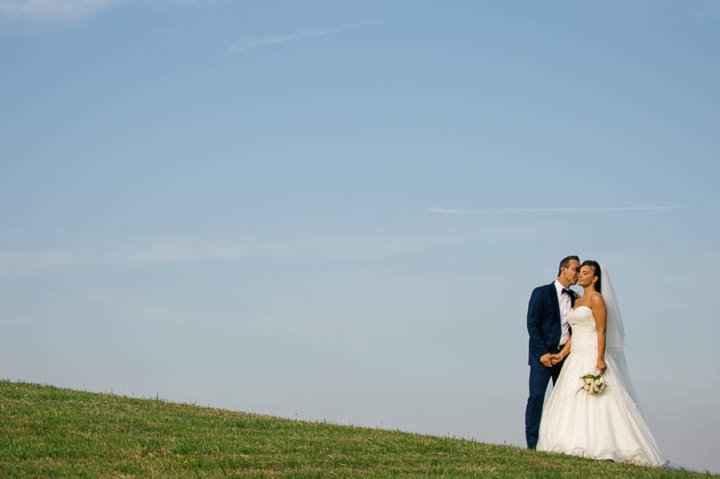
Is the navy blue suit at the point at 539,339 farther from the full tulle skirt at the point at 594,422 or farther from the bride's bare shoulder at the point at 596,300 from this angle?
the bride's bare shoulder at the point at 596,300

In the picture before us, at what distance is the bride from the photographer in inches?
735

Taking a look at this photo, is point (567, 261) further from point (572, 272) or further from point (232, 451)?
point (232, 451)

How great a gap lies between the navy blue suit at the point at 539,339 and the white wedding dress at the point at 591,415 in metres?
0.26

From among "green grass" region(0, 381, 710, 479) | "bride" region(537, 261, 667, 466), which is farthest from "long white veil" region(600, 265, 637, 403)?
"green grass" region(0, 381, 710, 479)

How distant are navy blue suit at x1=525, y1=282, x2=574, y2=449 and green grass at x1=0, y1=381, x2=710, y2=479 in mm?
1163

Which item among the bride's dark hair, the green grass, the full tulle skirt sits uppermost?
the bride's dark hair

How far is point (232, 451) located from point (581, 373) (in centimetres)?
672

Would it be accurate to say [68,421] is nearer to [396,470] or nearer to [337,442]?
[337,442]

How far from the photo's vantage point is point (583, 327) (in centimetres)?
1938

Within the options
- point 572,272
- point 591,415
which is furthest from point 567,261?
point 591,415

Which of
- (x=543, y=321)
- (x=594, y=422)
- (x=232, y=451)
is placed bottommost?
(x=232, y=451)

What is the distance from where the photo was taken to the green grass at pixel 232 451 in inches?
632

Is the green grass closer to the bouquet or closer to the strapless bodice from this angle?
the bouquet

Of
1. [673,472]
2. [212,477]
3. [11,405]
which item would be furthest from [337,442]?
[11,405]
